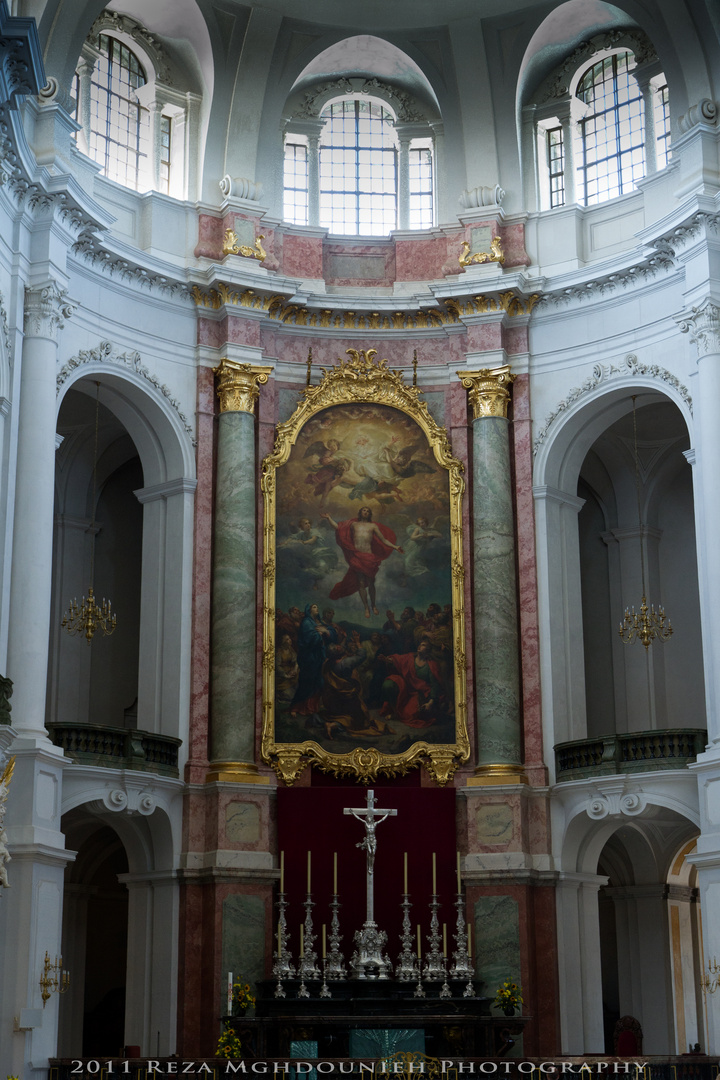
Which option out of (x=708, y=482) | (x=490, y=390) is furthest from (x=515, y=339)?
(x=708, y=482)

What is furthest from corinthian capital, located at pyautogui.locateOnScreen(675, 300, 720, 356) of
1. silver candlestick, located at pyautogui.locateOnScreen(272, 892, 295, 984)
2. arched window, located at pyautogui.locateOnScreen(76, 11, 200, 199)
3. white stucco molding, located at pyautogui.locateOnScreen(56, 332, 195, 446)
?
silver candlestick, located at pyautogui.locateOnScreen(272, 892, 295, 984)

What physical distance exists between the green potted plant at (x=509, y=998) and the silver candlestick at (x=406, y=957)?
131 cm

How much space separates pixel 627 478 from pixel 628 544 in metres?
1.31

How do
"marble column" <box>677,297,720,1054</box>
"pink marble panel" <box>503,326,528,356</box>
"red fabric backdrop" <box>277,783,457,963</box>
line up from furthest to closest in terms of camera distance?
"pink marble panel" <box>503,326,528,356</box> < "red fabric backdrop" <box>277,783,457,963</box> < "marble column" <box>677,297,720,1054</box>

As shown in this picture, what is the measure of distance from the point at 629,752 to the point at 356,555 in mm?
5956

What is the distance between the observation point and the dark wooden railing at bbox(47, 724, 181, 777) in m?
23.1

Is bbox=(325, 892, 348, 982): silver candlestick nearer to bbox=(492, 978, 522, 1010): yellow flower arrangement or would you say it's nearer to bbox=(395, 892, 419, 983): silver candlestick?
bbox=(395, 892, 419, 983): silver candlestick

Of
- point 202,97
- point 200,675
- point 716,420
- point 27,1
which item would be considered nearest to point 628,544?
point 716,420

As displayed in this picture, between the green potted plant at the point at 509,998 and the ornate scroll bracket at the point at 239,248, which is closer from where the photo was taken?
the green potted plant at the point at 509,998

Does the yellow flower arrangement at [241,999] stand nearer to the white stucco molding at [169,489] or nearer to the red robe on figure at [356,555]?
the red robe on figure at [356,555]

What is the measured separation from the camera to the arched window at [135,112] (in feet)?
87.2

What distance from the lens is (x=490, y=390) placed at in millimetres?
26734

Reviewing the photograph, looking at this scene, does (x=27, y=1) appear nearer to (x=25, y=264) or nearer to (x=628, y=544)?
(x=25, y=264)

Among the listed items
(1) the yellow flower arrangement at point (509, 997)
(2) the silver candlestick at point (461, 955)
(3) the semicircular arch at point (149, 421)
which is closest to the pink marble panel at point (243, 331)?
(3) the semicircular arch at point (149, 421)
